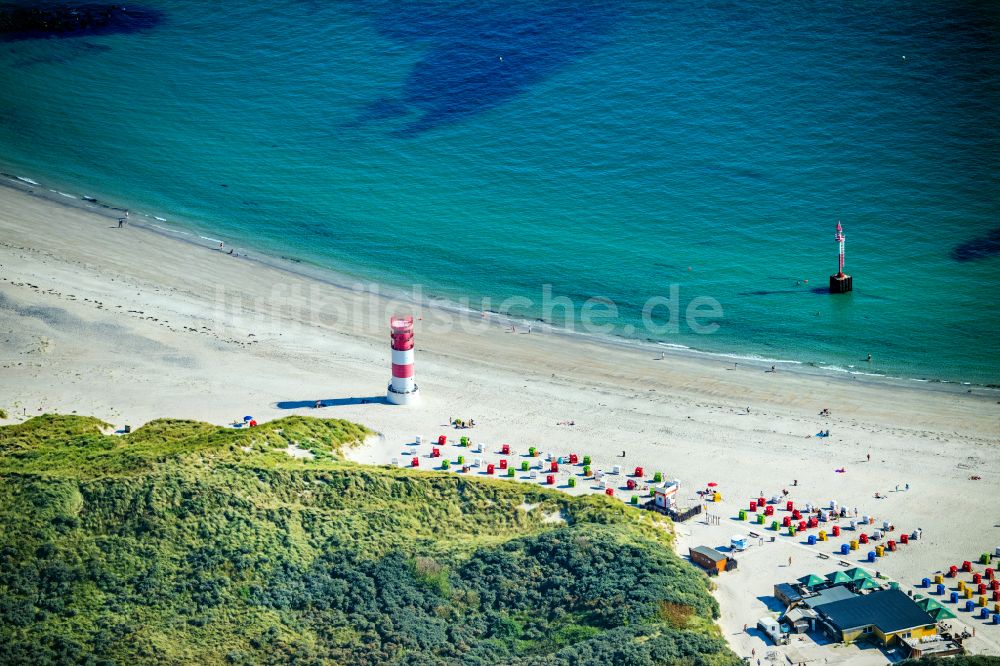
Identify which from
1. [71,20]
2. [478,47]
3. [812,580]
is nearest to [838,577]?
[812,580]

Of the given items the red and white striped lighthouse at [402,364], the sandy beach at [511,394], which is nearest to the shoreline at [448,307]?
the sandy beach at [511,394]

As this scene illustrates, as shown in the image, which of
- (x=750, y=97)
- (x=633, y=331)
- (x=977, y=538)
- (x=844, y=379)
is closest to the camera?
(x=977, y=538)

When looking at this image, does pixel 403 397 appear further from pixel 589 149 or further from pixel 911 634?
pixel 589 149

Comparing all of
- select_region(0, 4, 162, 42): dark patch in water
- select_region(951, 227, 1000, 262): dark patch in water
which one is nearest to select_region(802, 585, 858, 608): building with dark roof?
select_region(951, 227, 1000, 262): dark patch in water

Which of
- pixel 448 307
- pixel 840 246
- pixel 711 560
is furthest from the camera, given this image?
pixel 448 307

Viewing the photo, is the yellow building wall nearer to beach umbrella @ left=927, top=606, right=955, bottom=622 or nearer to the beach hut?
beach umbrella @ left=927, top=606, right=955, bottom=622

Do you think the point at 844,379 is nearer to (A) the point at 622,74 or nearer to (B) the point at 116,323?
(B) the point at 116,323

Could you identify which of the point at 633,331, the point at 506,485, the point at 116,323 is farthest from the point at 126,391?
the point at 633,331
